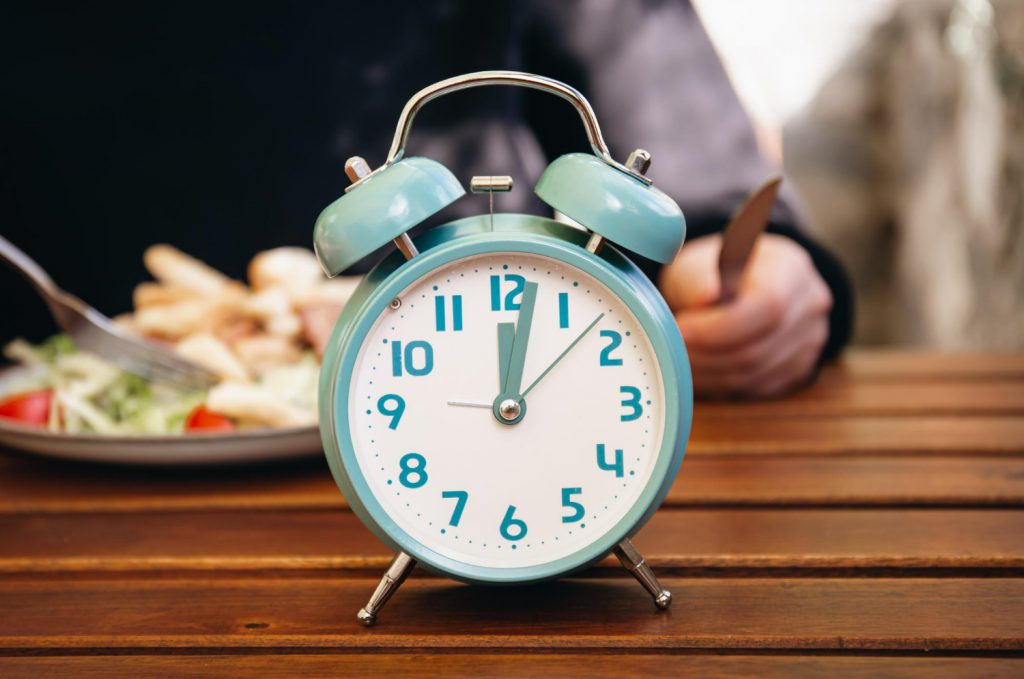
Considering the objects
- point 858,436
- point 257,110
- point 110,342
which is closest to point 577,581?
point 858,436

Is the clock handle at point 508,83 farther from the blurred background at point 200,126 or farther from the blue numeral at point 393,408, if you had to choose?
the blurred background at point 200,126

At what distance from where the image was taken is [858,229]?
4250 millimetres

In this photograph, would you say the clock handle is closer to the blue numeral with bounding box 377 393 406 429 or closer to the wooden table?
the blue numeral with bounding box 377 393 406 429

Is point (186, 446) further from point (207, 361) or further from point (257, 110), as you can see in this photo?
point (257, 110)

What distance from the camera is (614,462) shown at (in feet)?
2.67

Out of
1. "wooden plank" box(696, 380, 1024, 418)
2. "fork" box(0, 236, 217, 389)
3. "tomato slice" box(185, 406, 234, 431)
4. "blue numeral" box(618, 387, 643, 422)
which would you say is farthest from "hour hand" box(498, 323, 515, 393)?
"wooden plank" box(696, 380, 1024, 418)

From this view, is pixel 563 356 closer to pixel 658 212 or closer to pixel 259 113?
pixel 658 212

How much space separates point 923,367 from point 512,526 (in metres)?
1.28

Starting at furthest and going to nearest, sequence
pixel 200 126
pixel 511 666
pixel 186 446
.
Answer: pixel 200 126 < pixel 186 446 < pixel 511 666

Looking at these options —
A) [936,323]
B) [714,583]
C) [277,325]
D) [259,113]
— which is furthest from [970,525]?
[936,323]

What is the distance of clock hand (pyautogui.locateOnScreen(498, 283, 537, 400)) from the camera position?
800mm

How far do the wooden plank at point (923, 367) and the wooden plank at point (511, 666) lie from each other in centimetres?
108

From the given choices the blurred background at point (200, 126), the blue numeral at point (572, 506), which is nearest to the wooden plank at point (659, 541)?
the blue numeral at point (572, 506)

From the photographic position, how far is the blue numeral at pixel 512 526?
32.0 inches
